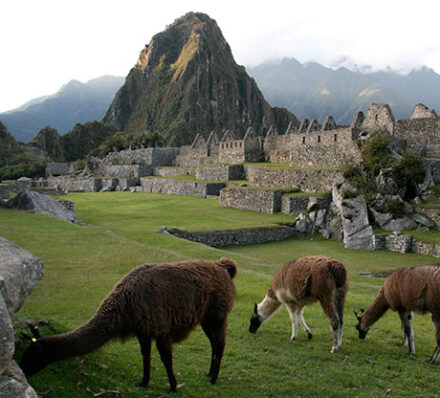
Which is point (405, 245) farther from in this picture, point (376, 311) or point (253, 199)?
point (376, 311)

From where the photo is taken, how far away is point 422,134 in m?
25.8

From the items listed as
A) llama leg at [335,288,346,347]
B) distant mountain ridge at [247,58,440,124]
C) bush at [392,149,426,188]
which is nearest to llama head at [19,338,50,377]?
llama leg at [335,288,346,347]

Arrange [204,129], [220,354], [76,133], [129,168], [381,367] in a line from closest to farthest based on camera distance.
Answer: [220,354] < [381,367] < [129,168] < [76,133] < [204,129]

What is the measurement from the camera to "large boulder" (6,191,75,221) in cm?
2036

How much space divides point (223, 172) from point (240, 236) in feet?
63.4

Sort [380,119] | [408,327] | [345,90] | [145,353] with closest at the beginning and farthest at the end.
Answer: [145,353], [408,327], [380,119], [345,90]

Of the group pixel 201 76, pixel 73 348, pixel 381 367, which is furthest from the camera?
pixel 201 76

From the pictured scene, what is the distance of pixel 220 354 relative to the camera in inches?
205

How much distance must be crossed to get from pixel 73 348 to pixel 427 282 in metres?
5.65

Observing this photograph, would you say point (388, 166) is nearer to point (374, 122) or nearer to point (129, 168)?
point (374, 122)

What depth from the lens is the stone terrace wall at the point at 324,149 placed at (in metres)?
27.1

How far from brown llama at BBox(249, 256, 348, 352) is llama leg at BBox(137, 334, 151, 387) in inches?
119

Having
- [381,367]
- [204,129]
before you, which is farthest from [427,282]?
[204,129]

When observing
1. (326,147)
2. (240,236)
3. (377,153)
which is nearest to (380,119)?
(326,147)
